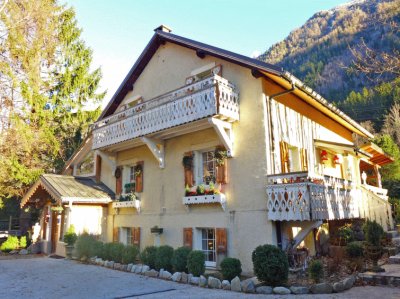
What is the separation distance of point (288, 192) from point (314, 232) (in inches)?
147

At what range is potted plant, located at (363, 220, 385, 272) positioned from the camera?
917 cm

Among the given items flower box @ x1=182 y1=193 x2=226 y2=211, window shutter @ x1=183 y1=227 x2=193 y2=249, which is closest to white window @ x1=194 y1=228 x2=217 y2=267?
window shutter @ x1=183 y1=227 x2=193 y2=249

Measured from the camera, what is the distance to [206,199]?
38.0 ft

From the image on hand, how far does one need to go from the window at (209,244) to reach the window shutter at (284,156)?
3519mm

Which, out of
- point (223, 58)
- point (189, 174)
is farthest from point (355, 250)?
point (223, 58)

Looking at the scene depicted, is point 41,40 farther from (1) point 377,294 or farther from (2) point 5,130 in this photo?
(1) point 377,294

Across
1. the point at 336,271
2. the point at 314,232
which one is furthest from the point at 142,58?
the point at 336,271

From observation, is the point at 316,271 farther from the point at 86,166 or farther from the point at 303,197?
the point at 86,166

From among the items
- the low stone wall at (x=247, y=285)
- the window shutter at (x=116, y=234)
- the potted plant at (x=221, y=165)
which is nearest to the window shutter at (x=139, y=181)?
the window shutter at (x=116, y=234)

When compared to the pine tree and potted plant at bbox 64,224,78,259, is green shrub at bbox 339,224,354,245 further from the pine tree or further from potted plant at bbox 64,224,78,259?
the pine tree

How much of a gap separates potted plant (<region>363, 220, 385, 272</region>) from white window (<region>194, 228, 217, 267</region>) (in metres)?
5.06

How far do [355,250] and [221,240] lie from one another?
14.4 feet

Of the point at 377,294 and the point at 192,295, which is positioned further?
the point at 192,295

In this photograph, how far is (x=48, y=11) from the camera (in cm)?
2083
